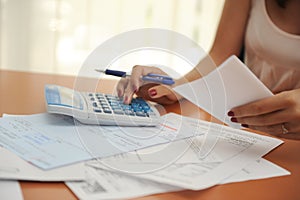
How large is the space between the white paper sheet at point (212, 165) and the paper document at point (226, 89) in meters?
0.06

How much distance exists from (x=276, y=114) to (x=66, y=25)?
1556 millimetres

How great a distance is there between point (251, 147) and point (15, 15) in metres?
1.59

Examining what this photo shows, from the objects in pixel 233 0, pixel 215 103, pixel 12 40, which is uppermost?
pixel 233 0

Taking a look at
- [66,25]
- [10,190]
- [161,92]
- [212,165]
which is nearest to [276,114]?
[212,165]

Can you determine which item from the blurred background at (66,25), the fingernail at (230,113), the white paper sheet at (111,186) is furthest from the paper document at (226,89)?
the blurred background at (66,25)

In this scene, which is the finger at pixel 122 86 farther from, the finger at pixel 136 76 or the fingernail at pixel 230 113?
the fingernail at pixel 230 113

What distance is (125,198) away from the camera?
39 cm

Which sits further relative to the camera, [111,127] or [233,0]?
[233,0]

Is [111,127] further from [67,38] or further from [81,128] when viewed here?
[67,38]

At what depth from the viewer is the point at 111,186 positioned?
0.41 meters

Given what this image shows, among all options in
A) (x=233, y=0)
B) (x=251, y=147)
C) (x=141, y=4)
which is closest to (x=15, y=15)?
(x=141, y=4)

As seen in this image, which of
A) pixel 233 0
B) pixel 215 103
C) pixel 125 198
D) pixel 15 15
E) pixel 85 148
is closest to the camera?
pixel 125 198

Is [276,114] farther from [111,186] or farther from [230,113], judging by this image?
[111,186]

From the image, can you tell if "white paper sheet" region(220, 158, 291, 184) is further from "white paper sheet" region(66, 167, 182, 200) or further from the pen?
the pen
